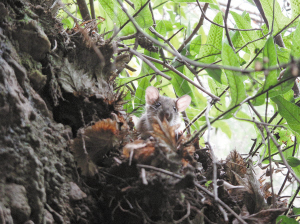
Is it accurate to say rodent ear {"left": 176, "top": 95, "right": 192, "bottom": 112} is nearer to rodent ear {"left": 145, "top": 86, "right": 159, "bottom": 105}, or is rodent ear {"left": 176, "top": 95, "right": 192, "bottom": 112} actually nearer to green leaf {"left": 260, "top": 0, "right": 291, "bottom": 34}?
rodent ear {"left": 145, "top": 86, "right": 159, "bottom": 105}

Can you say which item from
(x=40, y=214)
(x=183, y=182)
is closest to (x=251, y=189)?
(x=183, y=182)

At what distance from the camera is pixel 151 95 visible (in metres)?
2.56

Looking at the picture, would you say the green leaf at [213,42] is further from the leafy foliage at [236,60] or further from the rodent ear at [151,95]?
the rodent ear at [151,95]

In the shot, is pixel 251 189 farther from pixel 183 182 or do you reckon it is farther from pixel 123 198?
pixel 123 198

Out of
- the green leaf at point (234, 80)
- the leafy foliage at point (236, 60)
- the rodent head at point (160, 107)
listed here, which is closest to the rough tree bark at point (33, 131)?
the leafy foliage at point (236, 60)

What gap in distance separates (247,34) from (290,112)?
2.35 ft

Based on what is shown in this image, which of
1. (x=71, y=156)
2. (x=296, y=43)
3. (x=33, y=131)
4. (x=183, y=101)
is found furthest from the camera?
(x=183, y=101)

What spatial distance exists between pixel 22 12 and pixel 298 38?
4.96 feet

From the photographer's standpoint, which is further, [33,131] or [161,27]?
[161,27]

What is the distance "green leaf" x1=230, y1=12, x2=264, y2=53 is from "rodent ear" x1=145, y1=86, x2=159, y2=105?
848 millimetres

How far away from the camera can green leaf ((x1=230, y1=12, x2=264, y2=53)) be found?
1.99 m

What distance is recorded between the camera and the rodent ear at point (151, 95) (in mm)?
2442

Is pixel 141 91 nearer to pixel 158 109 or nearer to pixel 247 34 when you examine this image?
pixel 158 109

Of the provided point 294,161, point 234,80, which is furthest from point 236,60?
point 294,161
